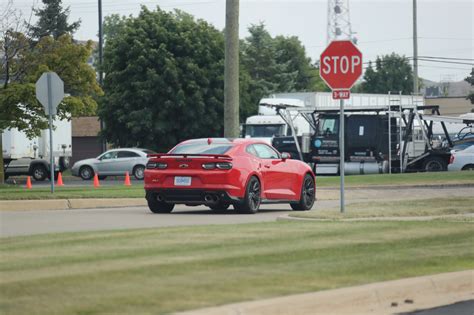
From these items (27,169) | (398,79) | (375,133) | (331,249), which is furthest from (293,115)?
(398,79)

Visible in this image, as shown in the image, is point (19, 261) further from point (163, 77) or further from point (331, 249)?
point (163, 77)

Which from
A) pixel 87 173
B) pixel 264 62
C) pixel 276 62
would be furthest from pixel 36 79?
pixel 276 62

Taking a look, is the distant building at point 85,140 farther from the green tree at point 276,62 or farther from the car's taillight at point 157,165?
the car's taillight at point 157,165

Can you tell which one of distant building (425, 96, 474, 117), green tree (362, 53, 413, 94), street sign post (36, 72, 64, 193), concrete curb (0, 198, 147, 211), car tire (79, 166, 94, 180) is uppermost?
green tree (362, 53, 413, 94)

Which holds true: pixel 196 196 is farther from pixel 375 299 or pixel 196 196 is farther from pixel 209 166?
pixel 375 299

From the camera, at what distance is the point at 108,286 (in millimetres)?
9641

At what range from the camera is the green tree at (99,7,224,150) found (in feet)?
187

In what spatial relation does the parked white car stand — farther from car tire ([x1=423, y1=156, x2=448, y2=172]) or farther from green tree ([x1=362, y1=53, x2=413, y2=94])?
green tree ([x1=362, y1=53, x2=413, y2=94])

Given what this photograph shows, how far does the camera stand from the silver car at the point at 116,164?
50438mm

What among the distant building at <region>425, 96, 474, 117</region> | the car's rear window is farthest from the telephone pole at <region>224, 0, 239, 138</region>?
the distant building at <region>425, 96, 474, 117</region>

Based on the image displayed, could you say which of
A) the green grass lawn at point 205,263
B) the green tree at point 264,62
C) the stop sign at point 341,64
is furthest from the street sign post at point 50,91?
the green tree at point 264,62

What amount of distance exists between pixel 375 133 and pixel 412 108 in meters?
1.88

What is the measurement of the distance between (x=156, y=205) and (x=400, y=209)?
4.80 metres

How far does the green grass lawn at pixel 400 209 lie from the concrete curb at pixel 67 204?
248 inches
